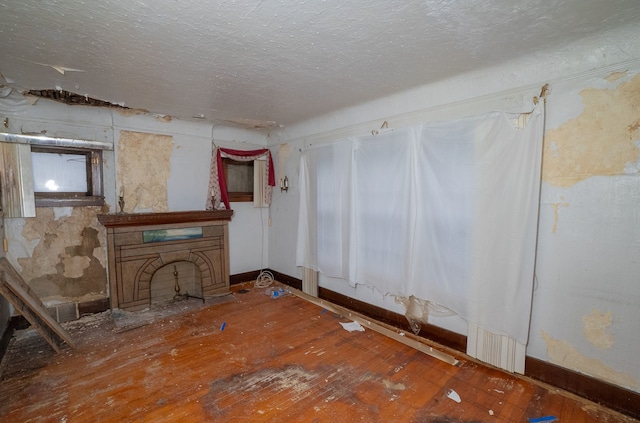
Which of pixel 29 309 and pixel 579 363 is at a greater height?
pixel 29 309

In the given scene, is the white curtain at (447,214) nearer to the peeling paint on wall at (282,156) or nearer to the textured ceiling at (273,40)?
the textured ceiling at (273,40)

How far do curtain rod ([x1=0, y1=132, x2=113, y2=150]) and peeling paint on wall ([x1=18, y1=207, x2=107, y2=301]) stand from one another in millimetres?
748

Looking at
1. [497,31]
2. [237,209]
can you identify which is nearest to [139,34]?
[497,31]

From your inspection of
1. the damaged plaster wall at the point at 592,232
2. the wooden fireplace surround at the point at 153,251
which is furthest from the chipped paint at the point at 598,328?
the wooden fireplace surround at the point at 153,251

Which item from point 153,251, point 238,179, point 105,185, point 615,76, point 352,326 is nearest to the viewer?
point 615,76

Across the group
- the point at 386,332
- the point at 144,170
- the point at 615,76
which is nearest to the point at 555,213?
the point at 615,76

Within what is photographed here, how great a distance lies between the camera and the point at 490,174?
2320mm

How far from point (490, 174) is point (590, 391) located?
5.61 feet

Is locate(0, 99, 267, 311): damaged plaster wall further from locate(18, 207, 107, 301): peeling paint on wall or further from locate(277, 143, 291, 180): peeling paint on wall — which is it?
locate(277, 143, 291, 180): peeling paint on wall

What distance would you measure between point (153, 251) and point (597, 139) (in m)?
4.60

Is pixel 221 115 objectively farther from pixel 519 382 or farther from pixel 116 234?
pixel 519 382

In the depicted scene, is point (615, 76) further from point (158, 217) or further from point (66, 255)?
point (66, 255)

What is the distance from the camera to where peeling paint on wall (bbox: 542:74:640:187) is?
5.95 feet

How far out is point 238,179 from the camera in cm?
481
